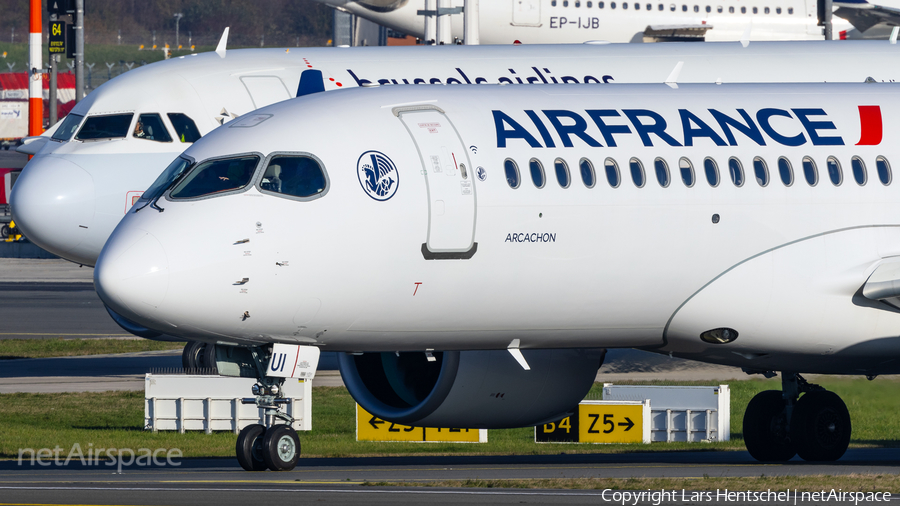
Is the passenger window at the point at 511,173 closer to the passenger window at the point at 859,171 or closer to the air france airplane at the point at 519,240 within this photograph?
the air france airplane at the point at 519,240

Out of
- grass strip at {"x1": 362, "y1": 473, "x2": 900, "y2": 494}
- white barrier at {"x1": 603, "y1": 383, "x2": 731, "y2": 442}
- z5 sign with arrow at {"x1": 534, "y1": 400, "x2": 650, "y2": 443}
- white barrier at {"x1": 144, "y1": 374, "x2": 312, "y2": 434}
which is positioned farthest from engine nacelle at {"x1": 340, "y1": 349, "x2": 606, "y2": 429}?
white barrier at {"x1": 144, "y1": 374, "x2": 312, "y2": 434}

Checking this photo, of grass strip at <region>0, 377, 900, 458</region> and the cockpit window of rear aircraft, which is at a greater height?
the cockpit window of rear aircraft

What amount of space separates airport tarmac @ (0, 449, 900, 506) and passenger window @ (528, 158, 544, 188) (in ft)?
11.0

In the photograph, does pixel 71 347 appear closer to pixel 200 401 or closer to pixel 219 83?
pixel 200 401

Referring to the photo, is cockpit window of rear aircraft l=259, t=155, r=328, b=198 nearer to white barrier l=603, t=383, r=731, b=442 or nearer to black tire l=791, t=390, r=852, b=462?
black tire l=791, t=390, r=852, b=462

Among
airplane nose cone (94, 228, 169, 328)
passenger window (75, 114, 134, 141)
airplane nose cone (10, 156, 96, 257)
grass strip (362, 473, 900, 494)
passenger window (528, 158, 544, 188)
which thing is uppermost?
passenger window (528, 158, 544, 188)

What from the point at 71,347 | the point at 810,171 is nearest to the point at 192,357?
the point at 71,347

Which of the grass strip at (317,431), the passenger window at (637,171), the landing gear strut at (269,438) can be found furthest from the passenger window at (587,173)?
the grass strip at (317,431)

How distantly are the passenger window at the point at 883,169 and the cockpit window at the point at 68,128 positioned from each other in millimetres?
13005

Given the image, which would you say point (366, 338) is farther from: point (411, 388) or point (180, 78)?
point (180, 78)

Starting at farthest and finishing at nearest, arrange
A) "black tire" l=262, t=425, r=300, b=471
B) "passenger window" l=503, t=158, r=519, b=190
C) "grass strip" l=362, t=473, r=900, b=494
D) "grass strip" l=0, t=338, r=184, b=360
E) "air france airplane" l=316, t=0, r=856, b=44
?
"air france airplane" l=316, t=0, r=856, b=44 < "grass strip" l=0, t=338, r=184, b=360 < "passenger window" l=503, t=158, r=519, b=190 < "black tire" l=262, t=425, r=300, b=471 < "grass strip" l=362, t=473, r=900, b=494

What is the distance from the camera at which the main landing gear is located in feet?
67.0

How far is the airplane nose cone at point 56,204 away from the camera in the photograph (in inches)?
936

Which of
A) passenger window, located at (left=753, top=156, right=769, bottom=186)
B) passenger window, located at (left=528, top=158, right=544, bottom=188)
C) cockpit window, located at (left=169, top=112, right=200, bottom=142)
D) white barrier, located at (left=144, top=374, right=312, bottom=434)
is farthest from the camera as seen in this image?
white barrier, located at (left=144, top=374, right=312, bottom=434)
